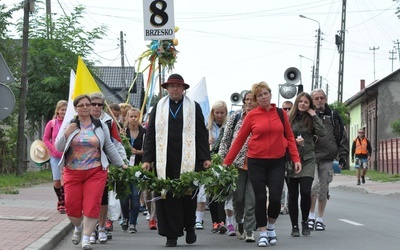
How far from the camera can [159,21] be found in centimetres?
1588

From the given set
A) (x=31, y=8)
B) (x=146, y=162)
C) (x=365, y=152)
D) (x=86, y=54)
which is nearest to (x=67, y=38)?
(x=86, y=54)

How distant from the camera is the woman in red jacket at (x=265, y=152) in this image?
37.1 feet

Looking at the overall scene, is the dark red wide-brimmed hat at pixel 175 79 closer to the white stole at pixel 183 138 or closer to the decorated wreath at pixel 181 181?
the white stole at pixel 183 138

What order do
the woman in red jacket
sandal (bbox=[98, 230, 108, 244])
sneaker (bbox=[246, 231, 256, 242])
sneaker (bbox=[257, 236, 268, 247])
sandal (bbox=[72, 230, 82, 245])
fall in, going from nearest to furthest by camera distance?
sandal (bbox=[72, 230, 82, 245]) → sneaker (bbox=[257, 236, 268, 247]) → the woman in red jacket → sneaker (bbox=[246, 231, 256, 242]) → sandal (bbox=[98, 230, 108, 244])

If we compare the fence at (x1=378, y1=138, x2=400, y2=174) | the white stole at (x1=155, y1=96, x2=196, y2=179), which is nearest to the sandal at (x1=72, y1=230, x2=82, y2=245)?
the white stole at (x1=155, y1=96, x2=196, y2=179)

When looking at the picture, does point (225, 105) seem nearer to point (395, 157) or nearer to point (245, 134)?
point (245, 134)

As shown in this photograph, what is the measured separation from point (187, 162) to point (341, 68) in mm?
42190

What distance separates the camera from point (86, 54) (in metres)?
34.6

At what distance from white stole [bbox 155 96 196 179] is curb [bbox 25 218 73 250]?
149 centimetres

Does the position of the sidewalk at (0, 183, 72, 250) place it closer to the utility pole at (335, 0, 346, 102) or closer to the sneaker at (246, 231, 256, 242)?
the sneaker at (246, 231, 256, 242)

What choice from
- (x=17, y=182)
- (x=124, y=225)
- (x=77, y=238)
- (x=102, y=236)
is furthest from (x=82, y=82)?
(x=17, y=182)

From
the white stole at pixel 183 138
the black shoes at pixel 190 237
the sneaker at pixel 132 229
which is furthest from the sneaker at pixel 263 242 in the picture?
the sneaker at pixel 132 229

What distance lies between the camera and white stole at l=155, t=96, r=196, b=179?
11.2 metres

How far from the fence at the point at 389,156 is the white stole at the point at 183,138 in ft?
130
